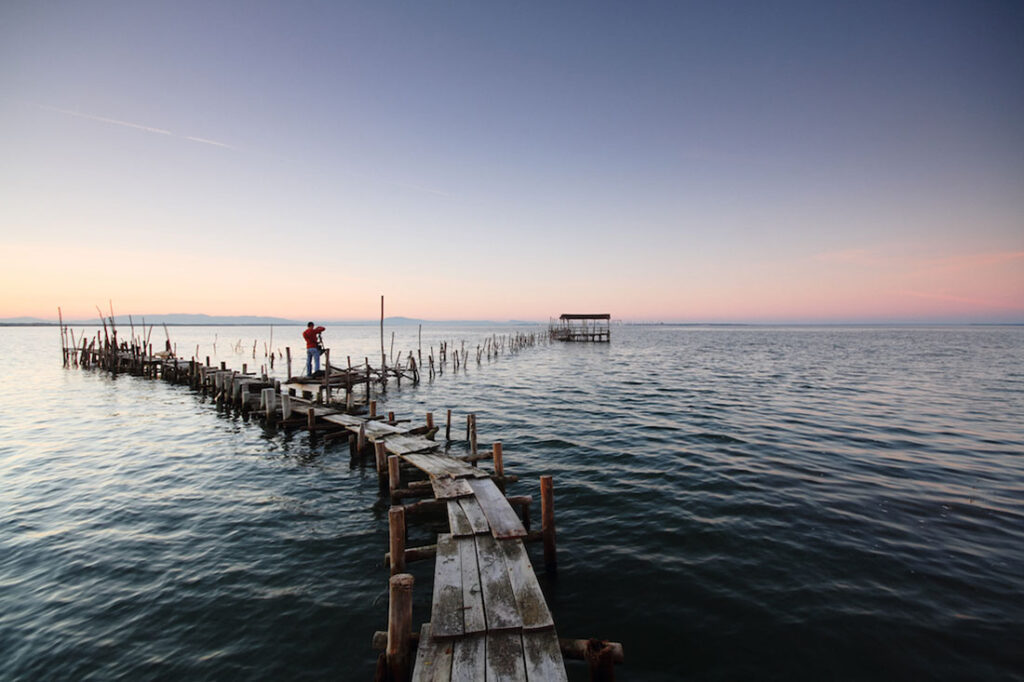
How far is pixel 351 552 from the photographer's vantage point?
27.9ft

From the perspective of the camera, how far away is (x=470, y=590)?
562cm

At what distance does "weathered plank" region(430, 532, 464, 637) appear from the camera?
16.0 feet

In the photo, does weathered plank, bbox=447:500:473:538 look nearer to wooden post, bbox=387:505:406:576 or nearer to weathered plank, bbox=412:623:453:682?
wooden post, bbox=387:505:406:576

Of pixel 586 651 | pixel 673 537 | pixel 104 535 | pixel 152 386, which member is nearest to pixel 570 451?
pixel 673 537

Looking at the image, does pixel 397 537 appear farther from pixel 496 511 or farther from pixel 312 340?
pixel 312 340

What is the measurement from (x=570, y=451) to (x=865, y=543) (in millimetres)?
8167

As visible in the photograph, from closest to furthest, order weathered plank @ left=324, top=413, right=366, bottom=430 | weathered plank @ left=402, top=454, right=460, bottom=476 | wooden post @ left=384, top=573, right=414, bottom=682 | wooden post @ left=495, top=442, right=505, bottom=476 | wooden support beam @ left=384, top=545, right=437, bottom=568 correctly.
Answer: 1. wooden post @ left=384, top=573, right=414, bottom=682
2. wooden support beam @ left=384, top=545, right=437, bottom=568
3. wooden post @ left=495, top=442, right=505, bottom=476
4. weathered plank @ left=402, top=454, right=460, bottom=476
5. weathered plank @ left=324, top=413, right=366, bottom=430

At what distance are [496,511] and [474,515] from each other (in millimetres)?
442

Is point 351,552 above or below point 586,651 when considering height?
below

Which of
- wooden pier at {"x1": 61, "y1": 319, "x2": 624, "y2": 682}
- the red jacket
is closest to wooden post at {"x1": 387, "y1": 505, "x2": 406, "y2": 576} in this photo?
wooden pier at {"x1": 61, "y1": 319, "x2": 624, "y2": 682}

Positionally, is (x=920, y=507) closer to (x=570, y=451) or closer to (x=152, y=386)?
(x=570, y=451)

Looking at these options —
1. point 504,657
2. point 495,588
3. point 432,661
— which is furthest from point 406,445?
point 504,657

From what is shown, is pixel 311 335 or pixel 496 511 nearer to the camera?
pixel 496 511

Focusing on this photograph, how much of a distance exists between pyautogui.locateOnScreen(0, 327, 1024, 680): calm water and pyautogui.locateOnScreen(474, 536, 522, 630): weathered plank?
1.44 meters
